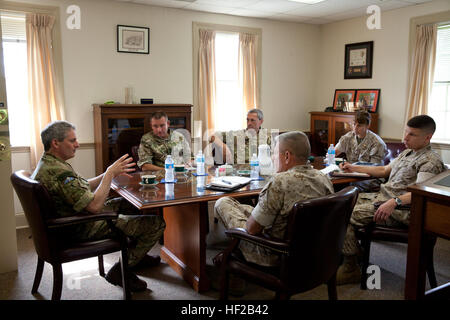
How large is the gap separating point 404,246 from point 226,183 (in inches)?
76.1

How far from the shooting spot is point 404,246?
11.6 feet

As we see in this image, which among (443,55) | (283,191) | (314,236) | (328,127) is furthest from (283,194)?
(328,127)

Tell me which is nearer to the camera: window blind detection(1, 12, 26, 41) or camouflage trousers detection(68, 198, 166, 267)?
camouflage trousers detection(68, 198, 166, 267)

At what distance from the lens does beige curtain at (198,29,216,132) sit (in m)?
5.25

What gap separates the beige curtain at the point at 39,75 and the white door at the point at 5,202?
4.76 feet

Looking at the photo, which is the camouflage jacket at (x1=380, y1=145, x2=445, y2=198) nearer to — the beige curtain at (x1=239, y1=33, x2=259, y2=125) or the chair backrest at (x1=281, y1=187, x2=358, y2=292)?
the chair backrest at (x1=281, y1=187, x2=358, y2=292)

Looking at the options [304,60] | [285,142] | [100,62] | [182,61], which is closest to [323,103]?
[304,60]

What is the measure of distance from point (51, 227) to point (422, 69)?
453 centimetres

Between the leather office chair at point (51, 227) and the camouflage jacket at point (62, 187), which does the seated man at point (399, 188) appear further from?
the camouflage jacket at point (62, 187)

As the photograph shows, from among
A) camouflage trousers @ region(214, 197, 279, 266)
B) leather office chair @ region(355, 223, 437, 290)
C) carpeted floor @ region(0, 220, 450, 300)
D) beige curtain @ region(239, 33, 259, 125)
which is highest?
beige curtain @ region(239, 33, 259, 125)

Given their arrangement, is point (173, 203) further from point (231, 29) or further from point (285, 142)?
point (231, 29)

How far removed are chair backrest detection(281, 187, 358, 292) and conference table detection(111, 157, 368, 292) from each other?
2.51 ft

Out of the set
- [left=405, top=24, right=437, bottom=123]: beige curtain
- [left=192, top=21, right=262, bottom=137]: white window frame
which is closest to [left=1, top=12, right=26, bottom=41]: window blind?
[left=192, top=21, right=262, bottom=137]: white window frame

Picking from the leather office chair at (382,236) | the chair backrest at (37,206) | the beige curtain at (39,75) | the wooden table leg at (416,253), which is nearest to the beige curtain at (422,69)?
the leather office chair at (382,236)
